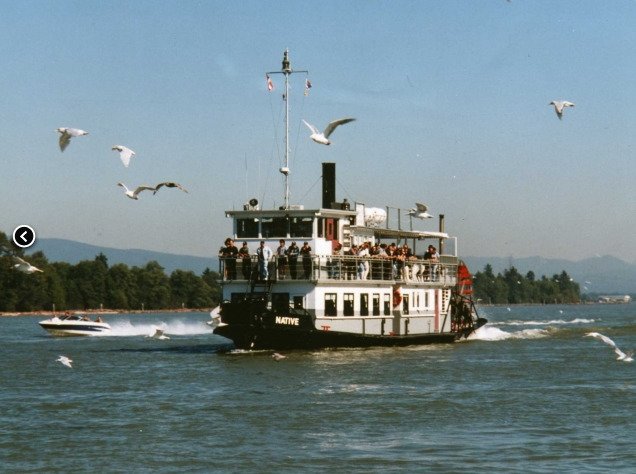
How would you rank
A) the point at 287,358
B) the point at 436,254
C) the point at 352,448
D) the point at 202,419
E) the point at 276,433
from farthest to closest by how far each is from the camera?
the point at 436,254 < the point at 287,358 < the point at 202,419 < the point at 276,433 < the point at 352,448

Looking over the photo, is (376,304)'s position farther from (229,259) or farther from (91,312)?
(91,312)

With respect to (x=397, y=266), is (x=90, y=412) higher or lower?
lower

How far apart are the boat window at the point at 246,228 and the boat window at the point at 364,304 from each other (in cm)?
533

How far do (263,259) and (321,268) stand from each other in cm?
264

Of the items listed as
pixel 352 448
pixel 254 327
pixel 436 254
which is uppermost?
pixel 436 254

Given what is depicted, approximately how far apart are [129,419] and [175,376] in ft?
36.1

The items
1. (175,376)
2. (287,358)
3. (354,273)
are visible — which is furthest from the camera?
(354,273)

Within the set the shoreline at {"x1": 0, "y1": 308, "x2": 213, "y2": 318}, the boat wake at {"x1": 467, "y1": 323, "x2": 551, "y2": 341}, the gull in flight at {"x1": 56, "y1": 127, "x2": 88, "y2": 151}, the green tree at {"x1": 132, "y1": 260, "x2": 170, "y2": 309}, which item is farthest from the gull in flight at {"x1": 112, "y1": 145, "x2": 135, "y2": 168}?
the green tree at {"x1": 132, "y1": 260, "x2": 170, "y2": 309}

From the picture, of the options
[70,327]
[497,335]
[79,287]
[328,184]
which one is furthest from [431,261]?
[79,287]

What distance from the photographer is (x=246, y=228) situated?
50406 millimetres

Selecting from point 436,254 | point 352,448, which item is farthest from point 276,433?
point 436,254

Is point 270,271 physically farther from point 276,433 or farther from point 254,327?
point 276,433

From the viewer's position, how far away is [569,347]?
61.3 m

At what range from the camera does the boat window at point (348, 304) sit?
165ft
